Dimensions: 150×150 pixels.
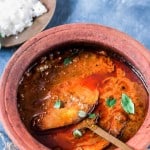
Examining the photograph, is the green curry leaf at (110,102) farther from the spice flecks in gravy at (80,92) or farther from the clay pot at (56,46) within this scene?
the clay pot at (56,46)

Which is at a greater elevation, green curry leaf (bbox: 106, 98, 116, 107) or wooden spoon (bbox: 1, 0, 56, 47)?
green curry leaf (bbox: 106, 98, 116, 107)

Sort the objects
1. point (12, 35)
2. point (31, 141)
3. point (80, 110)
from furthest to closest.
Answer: point (12, 35) → point (80, 110) → point (31, 141)

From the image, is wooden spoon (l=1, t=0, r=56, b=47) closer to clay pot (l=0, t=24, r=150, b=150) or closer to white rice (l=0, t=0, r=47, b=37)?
white rice (l=0, t=0, r=47, b=37)

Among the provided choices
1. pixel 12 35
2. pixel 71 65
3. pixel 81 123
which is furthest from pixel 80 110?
Answer: pixel 12 35

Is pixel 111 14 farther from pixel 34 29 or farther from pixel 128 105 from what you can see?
pixel 128 105

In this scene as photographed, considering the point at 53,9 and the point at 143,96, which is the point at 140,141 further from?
the point at 53,9

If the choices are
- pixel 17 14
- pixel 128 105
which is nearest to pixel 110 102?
pixel 128 105

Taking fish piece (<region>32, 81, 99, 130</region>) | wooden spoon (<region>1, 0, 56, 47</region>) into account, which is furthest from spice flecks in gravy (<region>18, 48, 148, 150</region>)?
wooden spoon (<region>1, 0, 56, 47</region>)
